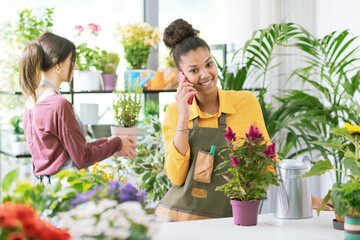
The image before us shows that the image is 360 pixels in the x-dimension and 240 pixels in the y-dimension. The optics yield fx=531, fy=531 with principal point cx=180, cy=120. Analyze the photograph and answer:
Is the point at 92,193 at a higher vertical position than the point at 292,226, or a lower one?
higher

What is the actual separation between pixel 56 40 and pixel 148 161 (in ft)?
4.31

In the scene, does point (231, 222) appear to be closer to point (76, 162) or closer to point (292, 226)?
point (292, 226)

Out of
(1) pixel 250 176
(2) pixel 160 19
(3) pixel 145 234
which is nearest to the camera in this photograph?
(3) pixel 145 234

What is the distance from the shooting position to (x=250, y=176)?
1914 millimetres

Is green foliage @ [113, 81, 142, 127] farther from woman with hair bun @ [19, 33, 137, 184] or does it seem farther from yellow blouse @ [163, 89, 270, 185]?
yellow blouse @ [163, 89, 270, 185]

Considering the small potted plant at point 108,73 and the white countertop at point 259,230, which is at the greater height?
the small potted plant at point 108,73

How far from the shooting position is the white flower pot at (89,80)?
3727 millimetres

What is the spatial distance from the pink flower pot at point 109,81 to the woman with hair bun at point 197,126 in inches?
48.1

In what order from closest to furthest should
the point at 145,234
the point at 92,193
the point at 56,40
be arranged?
the point at 145,234 → the point at 92,193 → the point at 56,40

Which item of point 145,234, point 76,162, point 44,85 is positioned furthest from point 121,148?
point 145,234

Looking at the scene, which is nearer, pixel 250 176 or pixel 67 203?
pixel 67 203

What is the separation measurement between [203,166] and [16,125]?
1.65m

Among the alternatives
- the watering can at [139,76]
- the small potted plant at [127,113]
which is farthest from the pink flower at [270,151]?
the watering can at [139,76]

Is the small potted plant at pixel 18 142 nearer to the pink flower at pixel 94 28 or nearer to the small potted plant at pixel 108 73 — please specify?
the small potted plant at pixel 108 73
